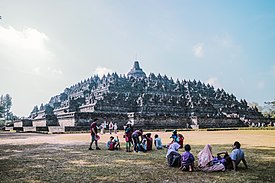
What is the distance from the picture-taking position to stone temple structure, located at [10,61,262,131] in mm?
30078

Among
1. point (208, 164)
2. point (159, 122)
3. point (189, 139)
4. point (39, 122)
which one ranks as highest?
point (39, 122)

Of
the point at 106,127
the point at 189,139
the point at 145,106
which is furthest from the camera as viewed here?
the point at 145,106

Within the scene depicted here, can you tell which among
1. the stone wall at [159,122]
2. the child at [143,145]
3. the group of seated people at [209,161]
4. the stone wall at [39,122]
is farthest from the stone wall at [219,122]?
the group of seated people at [209,161]

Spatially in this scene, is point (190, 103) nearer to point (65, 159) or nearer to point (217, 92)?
point (217, 92)

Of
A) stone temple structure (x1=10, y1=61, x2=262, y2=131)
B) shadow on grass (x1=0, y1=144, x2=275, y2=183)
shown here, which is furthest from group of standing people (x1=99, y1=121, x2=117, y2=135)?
shadow on grass (x1=0, y1=144, x2=275, y2=183)

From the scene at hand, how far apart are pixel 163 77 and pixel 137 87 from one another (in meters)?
12.6

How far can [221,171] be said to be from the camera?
673cm

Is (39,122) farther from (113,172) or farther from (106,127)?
(113,172)

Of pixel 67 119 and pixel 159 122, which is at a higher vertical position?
pixel 67 119

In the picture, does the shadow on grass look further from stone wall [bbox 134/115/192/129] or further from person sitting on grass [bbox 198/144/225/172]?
stone wall [bbox 134/115/192/129]

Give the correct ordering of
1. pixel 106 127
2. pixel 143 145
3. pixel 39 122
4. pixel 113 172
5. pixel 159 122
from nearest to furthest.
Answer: pixel 113 172
pixel 143 145
pixel 106 127
pixel 159 122
pixel 39 122

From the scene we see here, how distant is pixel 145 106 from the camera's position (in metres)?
40.5

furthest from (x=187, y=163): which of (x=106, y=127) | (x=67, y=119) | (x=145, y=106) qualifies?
(x=145, y=106)

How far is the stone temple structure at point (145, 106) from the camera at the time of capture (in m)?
30.1
